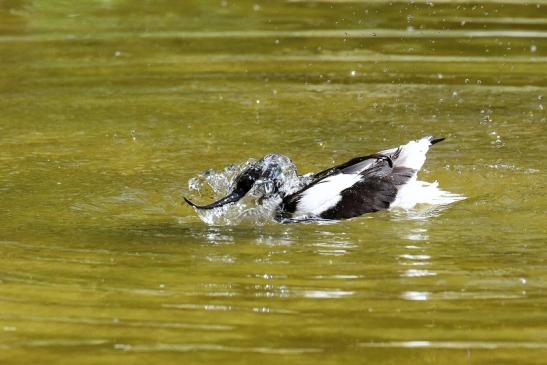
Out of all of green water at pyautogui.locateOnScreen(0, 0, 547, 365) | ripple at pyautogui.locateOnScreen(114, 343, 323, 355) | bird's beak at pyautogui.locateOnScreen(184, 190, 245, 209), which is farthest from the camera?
bird's beak at pyautogui.locateOnScreen(184, 190, 245, 209)

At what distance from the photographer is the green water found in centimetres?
578

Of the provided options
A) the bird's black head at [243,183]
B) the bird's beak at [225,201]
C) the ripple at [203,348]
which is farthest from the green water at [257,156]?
the bird's black head at [243,183]

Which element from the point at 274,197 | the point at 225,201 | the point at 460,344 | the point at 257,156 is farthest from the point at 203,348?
the point at 257,156

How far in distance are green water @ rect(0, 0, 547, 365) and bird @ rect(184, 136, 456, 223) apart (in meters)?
0.20

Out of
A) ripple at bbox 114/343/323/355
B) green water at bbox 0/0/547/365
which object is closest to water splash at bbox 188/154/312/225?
green water at bbox 0/0/547/365

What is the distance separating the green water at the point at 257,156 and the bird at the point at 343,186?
199mm

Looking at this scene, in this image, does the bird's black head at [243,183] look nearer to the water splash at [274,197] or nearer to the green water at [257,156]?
the water splash at [274,197]

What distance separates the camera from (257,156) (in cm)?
939

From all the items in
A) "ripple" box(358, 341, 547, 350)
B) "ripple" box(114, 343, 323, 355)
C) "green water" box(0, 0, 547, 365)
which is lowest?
"green water" box(0, 0, 547, 365)

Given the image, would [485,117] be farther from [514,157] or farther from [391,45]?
[391,45]

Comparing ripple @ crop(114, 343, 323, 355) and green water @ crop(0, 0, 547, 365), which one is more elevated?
ripple @ crop(114, 343, 323, 355)

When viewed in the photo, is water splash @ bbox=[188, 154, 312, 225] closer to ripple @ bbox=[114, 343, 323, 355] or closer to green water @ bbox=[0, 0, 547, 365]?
green water @ bbox=[0, 0, 547, 365]

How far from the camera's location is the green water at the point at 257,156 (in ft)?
19.0

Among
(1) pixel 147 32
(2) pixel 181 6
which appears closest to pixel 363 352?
(1) pixel 147 32
